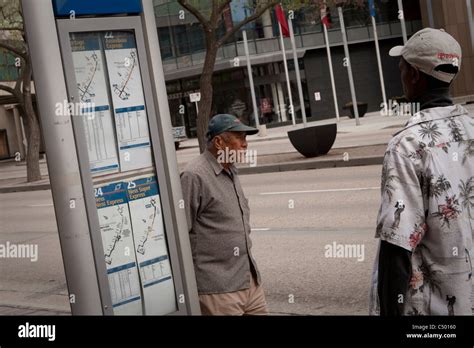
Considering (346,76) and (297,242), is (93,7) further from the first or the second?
(346,76)

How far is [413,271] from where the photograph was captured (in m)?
2.83

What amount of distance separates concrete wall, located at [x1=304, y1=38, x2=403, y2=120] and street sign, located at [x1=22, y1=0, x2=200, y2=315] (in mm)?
48692

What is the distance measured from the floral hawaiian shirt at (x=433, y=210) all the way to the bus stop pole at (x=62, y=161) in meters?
1.83

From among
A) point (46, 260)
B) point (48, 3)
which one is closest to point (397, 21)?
point (46, 260)

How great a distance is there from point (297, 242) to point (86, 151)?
6722 millimetres

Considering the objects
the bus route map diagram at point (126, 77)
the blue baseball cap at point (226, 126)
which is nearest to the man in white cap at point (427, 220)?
the blue baseball cap at point (226, 126)

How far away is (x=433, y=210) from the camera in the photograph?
282cm

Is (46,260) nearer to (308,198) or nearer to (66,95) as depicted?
(308,198)

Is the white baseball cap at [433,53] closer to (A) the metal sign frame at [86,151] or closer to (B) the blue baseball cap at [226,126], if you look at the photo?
(B) the blue baseball cap at [226,126]

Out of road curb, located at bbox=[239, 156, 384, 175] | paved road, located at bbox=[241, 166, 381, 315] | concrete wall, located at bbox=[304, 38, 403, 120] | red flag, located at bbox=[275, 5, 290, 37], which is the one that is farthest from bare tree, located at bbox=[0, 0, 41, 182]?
concrete wall, located at bbox=[304, 38, 403, 120]

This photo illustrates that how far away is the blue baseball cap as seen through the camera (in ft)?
15.0

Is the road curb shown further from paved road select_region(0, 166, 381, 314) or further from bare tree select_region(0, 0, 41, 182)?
bare tree select_region(0, 0, 41, 182)

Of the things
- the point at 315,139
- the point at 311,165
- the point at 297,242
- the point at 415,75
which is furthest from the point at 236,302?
the point at 315,139

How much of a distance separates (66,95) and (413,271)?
2084 mm
